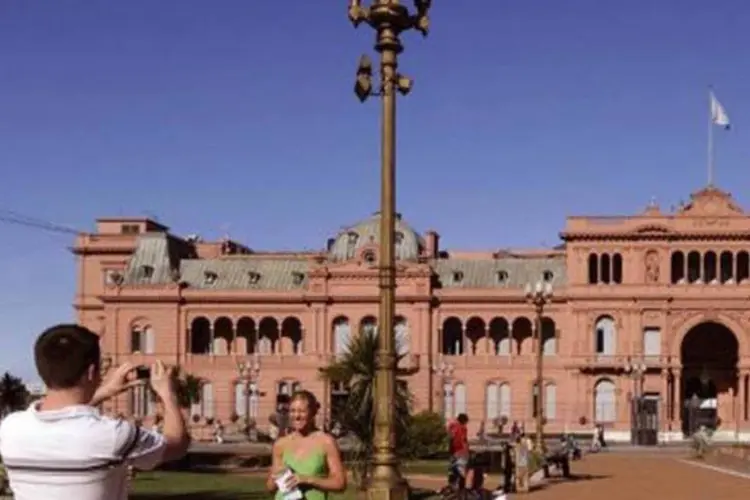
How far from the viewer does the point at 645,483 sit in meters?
40.9

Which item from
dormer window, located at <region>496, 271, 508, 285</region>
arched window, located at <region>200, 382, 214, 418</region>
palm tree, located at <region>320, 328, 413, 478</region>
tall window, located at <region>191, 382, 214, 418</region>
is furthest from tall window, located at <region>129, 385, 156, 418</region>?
palm tree, located at <region>320, 328, 413, 478</region>

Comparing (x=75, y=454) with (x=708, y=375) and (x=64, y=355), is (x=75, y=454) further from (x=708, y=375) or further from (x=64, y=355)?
(x=708, y=375)

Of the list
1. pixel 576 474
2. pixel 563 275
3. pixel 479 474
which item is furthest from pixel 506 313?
pixel 479 474

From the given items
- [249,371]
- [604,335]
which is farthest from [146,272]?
[604,335]

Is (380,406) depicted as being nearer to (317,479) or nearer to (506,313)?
(317,479)

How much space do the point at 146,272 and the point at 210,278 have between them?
4313 millimetres

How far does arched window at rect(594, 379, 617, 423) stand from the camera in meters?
93.0

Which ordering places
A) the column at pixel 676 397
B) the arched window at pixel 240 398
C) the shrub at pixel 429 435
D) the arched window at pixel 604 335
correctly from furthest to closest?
the arched window at pixel 240 398 → the arched window at pixel 604 335 → the column at pixel 676 397 → the shrub at pixel 429 435

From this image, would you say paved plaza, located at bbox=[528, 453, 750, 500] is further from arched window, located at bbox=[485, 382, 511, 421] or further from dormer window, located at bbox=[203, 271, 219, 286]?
dormer window, located at bbox=[203, 271, 219, 286]

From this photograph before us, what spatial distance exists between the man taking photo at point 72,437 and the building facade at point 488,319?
279ft

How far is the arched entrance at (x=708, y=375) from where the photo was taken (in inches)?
3708

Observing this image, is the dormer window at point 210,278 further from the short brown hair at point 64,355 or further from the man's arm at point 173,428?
the short brown hair at point 64,355

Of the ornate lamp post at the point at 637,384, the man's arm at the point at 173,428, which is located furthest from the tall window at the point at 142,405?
the man's arm at the point at 173,428

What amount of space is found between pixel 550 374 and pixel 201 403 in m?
22.7
